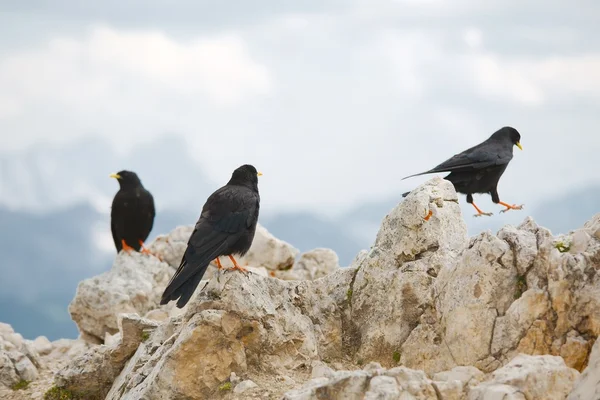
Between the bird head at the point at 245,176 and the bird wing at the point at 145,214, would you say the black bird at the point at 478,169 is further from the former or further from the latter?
the bird wing at the point at 145,214

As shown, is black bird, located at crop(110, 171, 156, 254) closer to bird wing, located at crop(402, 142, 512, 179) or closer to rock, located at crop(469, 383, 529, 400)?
bird wing, located at crop(402, 142, 512, 179)

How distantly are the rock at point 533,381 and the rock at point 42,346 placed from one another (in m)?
11.0

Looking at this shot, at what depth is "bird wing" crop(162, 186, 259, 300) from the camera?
9695 millimetres

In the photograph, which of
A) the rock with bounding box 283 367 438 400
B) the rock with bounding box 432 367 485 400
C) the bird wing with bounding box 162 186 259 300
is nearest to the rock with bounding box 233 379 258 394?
the bird wing with bounding box 162 186 259 300

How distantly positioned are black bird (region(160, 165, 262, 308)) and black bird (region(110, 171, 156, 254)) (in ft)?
28.4

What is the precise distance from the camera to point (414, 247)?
33.5 ft

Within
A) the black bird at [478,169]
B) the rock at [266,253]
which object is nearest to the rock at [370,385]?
the black bird at [478,169]

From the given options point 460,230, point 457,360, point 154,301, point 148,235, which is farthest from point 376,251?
point 148,235

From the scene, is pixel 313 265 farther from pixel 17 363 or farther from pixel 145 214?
pixel 17 363

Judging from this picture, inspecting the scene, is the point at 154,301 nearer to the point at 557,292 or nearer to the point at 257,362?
the point at 257,362

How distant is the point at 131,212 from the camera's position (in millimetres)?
19062

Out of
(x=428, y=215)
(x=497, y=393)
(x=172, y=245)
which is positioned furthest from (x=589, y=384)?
(x=172, y=245)

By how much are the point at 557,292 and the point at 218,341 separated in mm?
3837

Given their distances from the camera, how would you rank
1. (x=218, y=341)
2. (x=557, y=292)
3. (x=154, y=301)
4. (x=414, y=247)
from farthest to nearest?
(x=154, y=301) → (x=414, y=247) → (x=218, y=341) → (x=557, y=292)
